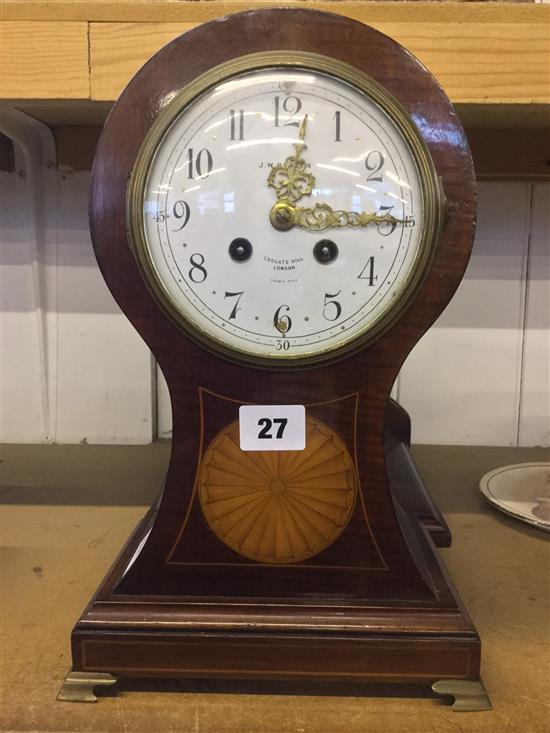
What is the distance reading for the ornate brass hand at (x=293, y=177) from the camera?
743 millimetres

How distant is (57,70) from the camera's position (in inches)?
34.8

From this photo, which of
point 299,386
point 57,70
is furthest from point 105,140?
point 299,386

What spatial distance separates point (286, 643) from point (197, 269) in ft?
1.42

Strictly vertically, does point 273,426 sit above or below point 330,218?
below

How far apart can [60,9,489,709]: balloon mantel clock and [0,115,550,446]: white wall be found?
791 mm

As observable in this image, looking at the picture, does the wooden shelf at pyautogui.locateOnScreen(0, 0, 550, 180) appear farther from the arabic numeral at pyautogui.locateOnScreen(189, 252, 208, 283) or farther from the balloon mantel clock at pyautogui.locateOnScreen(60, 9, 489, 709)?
the arabic numeral at pyautogui.locateOnScreen(189, 252, 208, 283)

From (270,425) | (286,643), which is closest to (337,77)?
(270,425)

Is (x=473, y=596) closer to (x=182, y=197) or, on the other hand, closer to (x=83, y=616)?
(x=83, y=616)

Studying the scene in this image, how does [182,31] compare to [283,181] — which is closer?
[283,181]

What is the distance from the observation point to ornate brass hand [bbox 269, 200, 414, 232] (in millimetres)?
746

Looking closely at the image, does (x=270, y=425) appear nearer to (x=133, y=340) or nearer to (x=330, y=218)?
(x=330, y=218)

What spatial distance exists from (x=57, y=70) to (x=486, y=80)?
55 centimetres

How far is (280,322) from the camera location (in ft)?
2.53

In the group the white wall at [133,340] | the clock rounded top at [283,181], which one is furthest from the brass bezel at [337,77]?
the white wall at [133,340]
